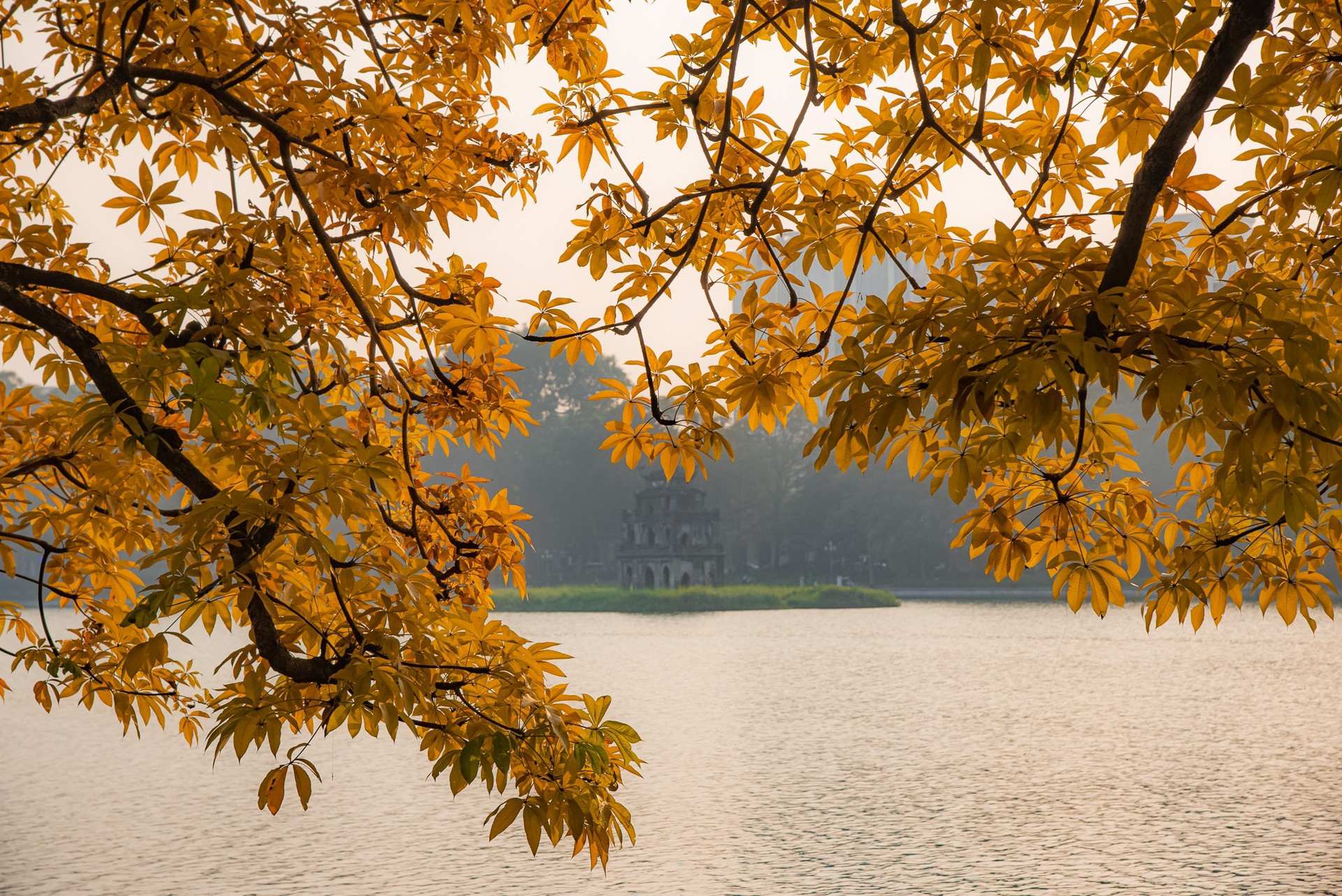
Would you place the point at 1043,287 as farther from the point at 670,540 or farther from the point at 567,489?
the point at 567,489

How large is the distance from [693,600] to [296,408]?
106 ft

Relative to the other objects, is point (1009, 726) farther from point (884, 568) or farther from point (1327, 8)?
point (884, 568)

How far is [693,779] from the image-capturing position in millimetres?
10414

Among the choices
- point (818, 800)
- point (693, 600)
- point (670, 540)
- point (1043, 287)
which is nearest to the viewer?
point (1043, 287)

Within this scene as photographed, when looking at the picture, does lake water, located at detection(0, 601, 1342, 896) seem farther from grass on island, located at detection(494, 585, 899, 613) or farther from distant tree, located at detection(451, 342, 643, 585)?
distant tree, located at detection(451, 342, 643, 585)

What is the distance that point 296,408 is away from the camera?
92.4 inches

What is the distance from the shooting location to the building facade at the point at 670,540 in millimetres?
36562

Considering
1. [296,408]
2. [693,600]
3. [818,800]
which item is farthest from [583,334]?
[693,600]

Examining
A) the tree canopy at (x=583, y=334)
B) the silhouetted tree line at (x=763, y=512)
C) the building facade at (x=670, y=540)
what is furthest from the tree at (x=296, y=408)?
the silhouetted tree line at (x=763, y=512)

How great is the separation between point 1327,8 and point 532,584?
42033mm

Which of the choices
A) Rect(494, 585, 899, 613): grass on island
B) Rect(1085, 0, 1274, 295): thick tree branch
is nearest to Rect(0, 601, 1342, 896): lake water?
Rect(1085, 0, 1274, 295): thick tree branch

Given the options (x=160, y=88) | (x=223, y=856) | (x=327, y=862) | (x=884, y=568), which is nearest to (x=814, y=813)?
(x=327, y=862)

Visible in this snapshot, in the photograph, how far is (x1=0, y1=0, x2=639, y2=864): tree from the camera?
7.51 feet

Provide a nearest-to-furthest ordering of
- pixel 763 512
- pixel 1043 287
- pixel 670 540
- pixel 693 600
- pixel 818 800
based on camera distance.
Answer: pixel 1043 287
pixel 818 800
pixel 693 600
pixel 670 540
pixel 763 512
